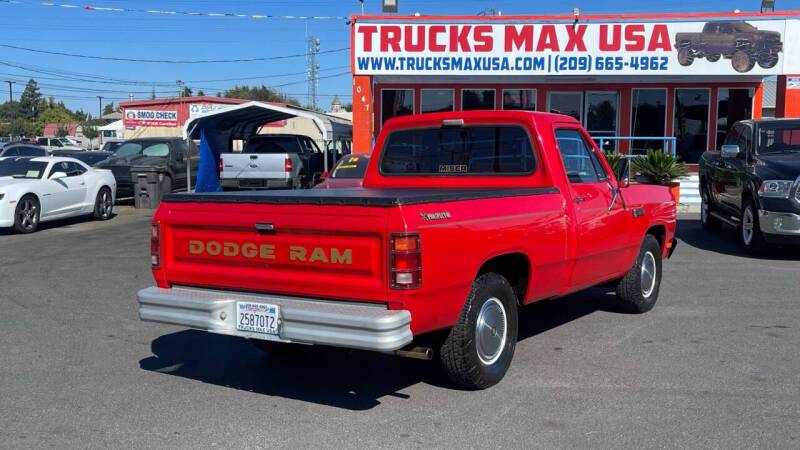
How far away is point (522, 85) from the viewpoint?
21.5 meters

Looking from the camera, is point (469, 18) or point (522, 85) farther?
point (522, 85)

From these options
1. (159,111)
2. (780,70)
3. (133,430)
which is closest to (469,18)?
(780,70)

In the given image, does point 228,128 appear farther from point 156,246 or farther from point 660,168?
point 156,246

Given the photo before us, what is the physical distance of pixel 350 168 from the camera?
1397cm

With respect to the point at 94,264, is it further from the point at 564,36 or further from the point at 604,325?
the point at 564,36

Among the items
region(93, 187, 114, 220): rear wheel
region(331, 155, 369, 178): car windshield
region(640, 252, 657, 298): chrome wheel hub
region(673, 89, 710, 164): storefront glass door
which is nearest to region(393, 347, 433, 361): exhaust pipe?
region(640, 252, 657, 298): chrome wheel hub

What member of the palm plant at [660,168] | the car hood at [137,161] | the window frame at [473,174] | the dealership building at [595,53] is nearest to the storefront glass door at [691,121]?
the dealership building at [595,53]

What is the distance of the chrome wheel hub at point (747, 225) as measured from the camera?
36.3ft

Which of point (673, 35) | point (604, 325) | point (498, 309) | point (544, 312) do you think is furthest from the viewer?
point (673, 35)

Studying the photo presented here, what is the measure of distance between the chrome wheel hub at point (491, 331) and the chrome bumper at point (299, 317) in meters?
0.85

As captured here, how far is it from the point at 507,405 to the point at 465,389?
0.38 m

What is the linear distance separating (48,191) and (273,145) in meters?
5.74

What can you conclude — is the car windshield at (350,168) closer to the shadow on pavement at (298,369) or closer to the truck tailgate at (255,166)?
the truck tailgate at (255,166)

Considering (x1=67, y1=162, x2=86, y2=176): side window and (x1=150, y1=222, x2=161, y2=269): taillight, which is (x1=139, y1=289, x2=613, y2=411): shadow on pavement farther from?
(x1=67, y1=162, x2=86, y2=176): side window
